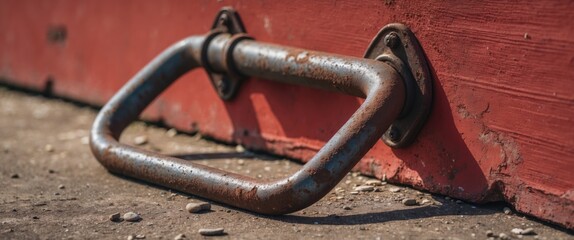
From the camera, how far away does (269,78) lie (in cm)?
344

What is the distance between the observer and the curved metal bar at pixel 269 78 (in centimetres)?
269

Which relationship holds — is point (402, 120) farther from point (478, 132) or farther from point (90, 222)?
point (90, 222)

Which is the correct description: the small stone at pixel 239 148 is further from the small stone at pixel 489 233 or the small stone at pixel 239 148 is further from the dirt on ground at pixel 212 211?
the small stone at pixel 489 233

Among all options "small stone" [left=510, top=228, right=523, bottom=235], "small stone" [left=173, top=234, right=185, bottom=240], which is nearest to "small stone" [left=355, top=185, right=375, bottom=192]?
"small stone" [left=510, top=228, right=523, bottom=235]

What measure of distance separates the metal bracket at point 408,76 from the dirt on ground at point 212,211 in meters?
0.21

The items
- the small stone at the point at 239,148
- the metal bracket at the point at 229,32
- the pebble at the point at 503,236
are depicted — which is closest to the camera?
the pebble at the point at 503,236

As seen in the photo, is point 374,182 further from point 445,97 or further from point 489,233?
point 489,233

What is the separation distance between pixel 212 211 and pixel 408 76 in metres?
0.78

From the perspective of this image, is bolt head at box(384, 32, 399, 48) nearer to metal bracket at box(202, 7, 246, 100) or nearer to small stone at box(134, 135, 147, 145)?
metal bracket at box(202, 7, 246, 100)

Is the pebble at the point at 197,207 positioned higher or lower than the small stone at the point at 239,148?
lower

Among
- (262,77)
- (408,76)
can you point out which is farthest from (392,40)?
(262,77)

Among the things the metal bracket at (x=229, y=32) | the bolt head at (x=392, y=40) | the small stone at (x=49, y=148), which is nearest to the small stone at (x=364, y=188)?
the bolt head at (x=392, y=40)

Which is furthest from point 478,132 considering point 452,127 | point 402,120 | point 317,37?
point 317,37

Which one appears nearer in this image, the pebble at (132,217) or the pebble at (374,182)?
the pebble at (132,217)
